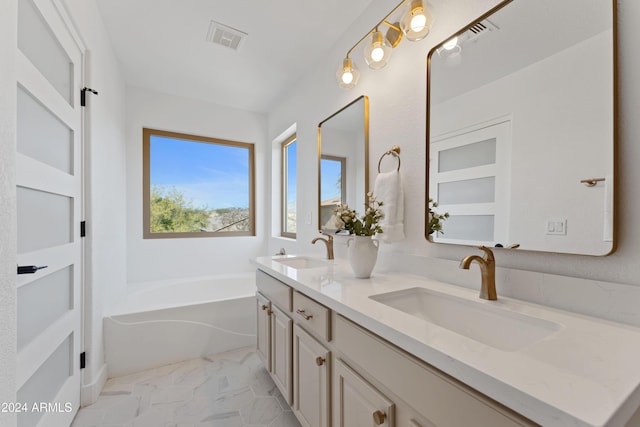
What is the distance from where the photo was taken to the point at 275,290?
158 centimetres

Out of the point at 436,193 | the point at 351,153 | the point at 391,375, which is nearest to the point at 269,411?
the point at 391,375

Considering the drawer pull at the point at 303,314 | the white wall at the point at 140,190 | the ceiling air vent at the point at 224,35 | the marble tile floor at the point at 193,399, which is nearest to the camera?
the drawer pull at the point at 303,314

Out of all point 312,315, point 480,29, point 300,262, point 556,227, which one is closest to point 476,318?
point 556,227

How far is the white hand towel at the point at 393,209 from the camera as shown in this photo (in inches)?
56.4

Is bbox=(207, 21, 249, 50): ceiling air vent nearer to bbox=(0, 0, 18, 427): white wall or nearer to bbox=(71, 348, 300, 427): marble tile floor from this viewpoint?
bbox=(0, 0, 18, 427): white wall

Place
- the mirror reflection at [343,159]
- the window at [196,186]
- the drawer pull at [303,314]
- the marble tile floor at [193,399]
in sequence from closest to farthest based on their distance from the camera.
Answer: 1. the drawer pull at [303,314]
2. the marble tile floor at [193,399]
3. the mirror reflection at [343,159]
4. the window at [196,186]

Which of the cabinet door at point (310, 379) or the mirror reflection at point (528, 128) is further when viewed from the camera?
the cabinet door at point (310, 379)

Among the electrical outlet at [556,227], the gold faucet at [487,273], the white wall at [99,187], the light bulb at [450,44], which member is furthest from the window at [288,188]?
the electrical outlet at [556,227]

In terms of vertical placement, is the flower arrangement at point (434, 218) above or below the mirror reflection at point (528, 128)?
below

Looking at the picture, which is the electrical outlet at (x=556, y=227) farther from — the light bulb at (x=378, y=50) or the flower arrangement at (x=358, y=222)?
the light bulb at (x=378, y=50)

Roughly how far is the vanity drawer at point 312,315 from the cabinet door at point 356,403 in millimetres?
132

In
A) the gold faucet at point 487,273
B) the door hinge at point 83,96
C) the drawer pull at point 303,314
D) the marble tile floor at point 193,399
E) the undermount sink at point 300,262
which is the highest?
the door hinge at point 83,96

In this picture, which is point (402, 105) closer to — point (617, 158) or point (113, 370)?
point (617, 158)

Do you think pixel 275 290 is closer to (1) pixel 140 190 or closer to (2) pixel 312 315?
(2) pixel 312 315
